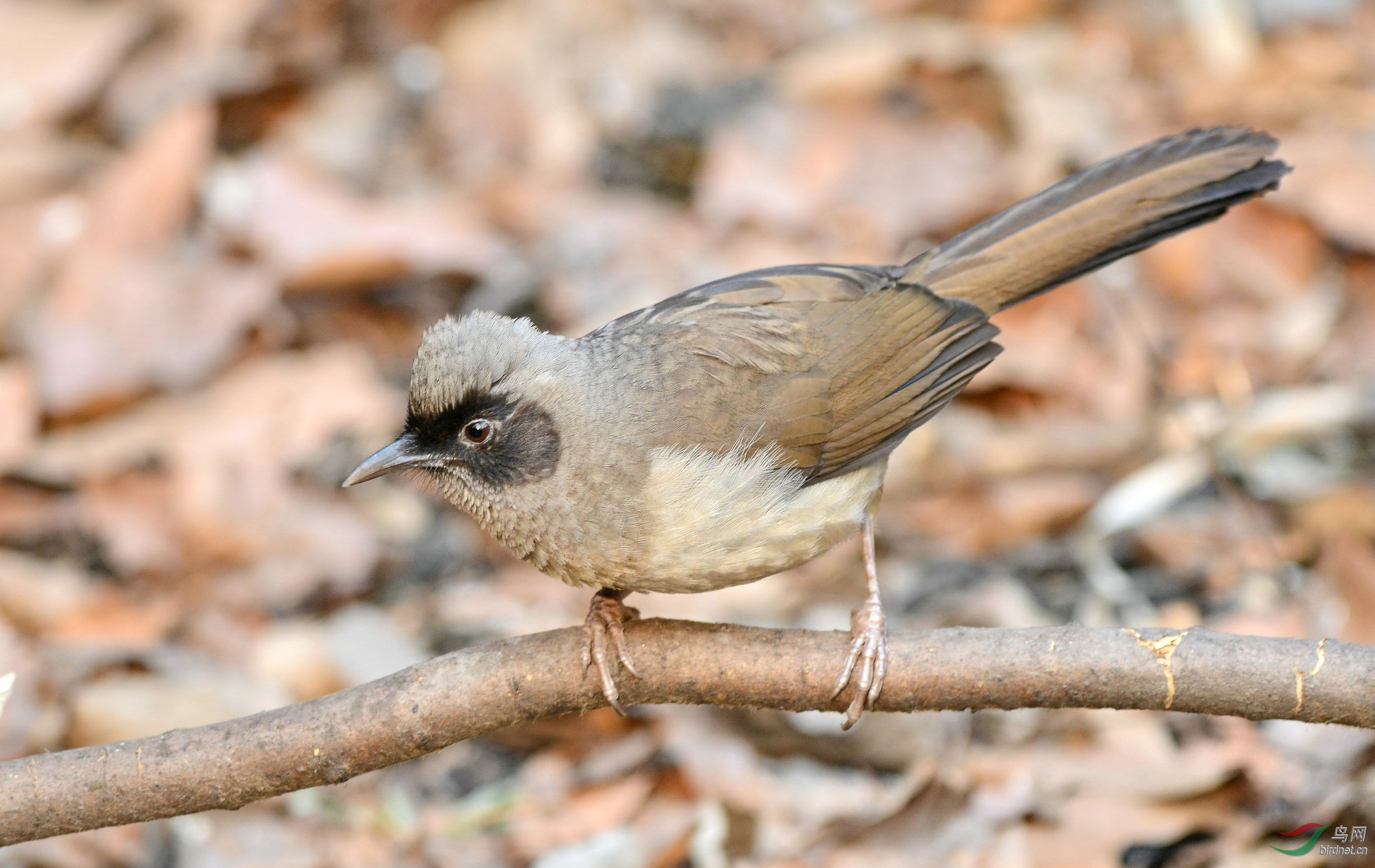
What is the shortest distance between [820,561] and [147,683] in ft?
7.82

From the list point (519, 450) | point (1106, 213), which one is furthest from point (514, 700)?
point (1106, 213)

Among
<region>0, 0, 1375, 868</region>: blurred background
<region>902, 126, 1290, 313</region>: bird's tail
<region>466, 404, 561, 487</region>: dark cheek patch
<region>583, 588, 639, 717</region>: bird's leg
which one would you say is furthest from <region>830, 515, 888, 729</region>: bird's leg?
<region>902, 126, 1290, 313</region>: bird's tail

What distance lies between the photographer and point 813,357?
374cm

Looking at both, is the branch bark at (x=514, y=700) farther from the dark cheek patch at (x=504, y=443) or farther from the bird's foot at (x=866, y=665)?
the dark cheek patch at (x=504, y=443)

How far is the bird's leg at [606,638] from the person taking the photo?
3.14 metres

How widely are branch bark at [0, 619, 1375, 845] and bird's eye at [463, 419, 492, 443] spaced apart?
55 centimetres

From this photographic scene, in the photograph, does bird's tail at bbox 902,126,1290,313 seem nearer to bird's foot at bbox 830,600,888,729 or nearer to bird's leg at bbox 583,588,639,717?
bird's foot at bbox 830,600,888,729

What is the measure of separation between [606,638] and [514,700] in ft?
0.93

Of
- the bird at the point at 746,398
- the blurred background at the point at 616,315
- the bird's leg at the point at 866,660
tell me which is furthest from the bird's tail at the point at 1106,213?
the blurred background at the point at 616,315

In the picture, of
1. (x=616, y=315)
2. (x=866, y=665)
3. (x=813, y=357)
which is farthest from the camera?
(x=616, y=315)

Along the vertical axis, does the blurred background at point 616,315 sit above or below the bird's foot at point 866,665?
above

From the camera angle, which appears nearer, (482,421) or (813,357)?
(482,421)

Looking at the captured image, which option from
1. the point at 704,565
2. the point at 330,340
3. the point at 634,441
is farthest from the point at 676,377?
the point at 330,340

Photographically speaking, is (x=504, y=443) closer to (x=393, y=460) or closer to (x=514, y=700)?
(x=393, y=460)
